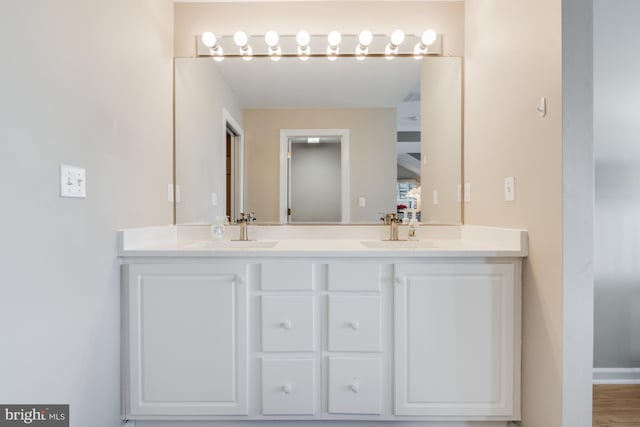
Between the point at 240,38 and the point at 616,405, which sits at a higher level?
the point at 240,38

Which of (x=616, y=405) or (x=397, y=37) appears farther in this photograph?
(x=397, y=37)

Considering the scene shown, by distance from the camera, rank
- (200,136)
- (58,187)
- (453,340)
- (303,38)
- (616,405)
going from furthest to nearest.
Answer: (200,136)
(303,38)
(616,405)
(453,340)
(58,187)

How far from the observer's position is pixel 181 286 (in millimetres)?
1547

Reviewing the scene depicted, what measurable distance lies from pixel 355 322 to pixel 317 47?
5.24 ft

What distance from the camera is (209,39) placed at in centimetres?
208

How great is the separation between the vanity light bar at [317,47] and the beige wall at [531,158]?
15.1 inches

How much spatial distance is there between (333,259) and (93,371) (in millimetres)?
1041

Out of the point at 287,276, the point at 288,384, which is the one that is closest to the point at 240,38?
the point at 287,276

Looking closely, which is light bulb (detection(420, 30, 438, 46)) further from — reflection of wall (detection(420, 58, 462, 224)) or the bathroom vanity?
the bathroom vanity

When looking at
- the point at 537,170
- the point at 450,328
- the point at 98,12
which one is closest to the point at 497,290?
the point at 450,328

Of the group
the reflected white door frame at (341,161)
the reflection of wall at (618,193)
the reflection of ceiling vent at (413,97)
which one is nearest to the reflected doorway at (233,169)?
the reflected white door frame at (341,161)

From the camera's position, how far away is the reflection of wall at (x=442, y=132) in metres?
2.10

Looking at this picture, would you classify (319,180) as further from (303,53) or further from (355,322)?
(355,322)

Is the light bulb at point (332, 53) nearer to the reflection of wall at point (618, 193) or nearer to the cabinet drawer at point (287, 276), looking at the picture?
the cabinet drawer at point (287, 276)
